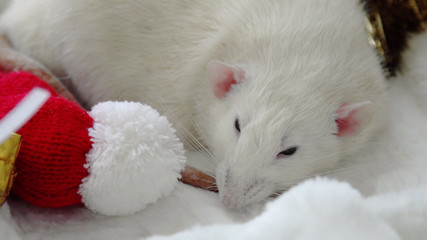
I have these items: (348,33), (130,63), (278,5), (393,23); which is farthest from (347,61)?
(130,63)

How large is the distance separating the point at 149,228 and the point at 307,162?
42 centimetres

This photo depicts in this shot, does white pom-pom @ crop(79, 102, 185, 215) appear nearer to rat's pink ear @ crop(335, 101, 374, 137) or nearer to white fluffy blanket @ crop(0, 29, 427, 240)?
white fluffy blanket @ crop(0, 29, 427, 240)

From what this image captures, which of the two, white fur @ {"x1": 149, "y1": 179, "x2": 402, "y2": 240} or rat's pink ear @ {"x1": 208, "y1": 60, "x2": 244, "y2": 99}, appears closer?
white fur @ {"x1": 149, "y1": 179, "x2": 402, "y2": 240}

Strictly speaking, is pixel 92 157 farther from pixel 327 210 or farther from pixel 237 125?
pixel 327 210

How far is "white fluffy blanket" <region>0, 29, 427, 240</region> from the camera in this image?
2.20ft

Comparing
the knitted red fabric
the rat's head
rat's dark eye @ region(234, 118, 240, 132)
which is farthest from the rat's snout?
the knitted red fabric

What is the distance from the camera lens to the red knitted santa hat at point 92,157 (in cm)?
87

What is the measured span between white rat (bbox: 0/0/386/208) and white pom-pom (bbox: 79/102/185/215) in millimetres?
181

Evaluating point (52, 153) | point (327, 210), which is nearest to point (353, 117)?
point (327, 210)

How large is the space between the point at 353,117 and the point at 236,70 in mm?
315

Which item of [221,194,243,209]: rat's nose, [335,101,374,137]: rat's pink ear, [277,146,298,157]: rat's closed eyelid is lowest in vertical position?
[221,194,243,209]: rat's nose

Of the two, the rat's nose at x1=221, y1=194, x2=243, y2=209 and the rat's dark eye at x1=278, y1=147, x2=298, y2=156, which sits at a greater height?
the rat's dark eye at x1=278, y1=147, x2=298, y2=156

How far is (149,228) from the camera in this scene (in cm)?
96

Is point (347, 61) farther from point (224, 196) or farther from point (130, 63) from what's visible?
point (130, 63)
